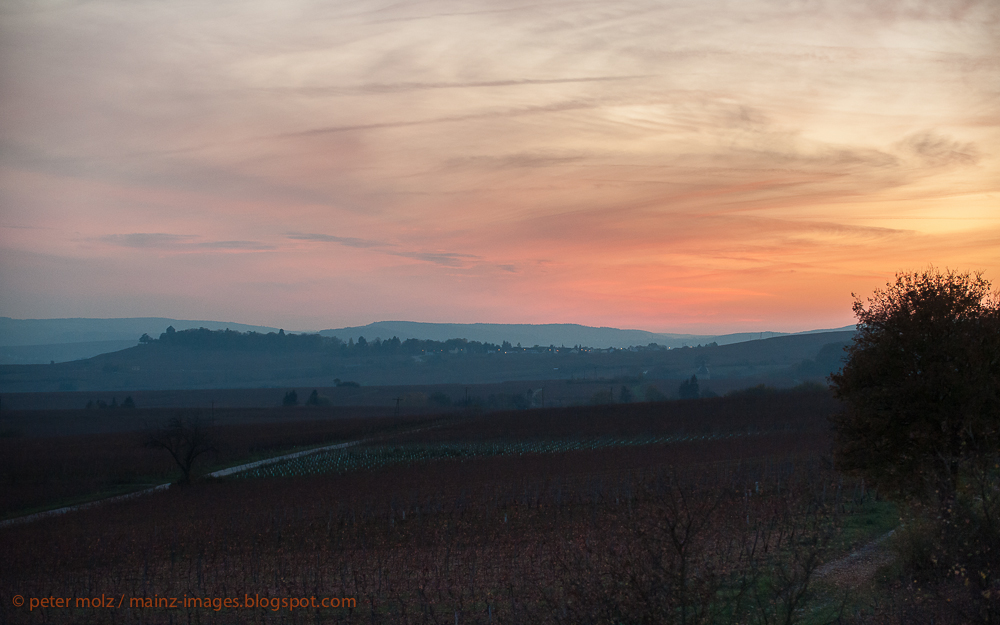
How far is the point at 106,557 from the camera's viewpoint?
2070cm

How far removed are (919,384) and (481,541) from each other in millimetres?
12298

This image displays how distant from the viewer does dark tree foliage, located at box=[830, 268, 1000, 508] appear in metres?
14.6

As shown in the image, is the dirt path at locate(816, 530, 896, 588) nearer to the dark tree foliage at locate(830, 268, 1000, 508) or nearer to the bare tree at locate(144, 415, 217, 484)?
the dark tree foliage at locate(830, 268, 1000, 508)

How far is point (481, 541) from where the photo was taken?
20438 millimetres

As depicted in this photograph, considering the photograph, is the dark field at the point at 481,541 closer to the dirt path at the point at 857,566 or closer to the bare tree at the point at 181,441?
the dirt path at the point at 857,566

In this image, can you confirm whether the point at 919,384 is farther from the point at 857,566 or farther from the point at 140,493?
the point at 140,493

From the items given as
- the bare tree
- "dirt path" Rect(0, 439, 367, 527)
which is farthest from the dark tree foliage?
the bare tree

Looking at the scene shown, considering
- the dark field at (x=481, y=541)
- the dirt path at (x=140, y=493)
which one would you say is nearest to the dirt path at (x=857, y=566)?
the dark field at (x=481, y=541)

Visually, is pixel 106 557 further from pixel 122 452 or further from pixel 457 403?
pixel 457 403

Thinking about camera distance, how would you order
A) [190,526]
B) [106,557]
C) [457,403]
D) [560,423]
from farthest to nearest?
[457,403] → [560,423] → [190,526] → [106,557]

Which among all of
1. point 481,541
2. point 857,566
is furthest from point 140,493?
point 857,566

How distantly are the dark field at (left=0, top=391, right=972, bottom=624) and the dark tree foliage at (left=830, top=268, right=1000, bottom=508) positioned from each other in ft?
7.74

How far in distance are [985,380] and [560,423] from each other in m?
63.6

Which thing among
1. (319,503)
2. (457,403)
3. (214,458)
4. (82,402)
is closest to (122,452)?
(214,458)
